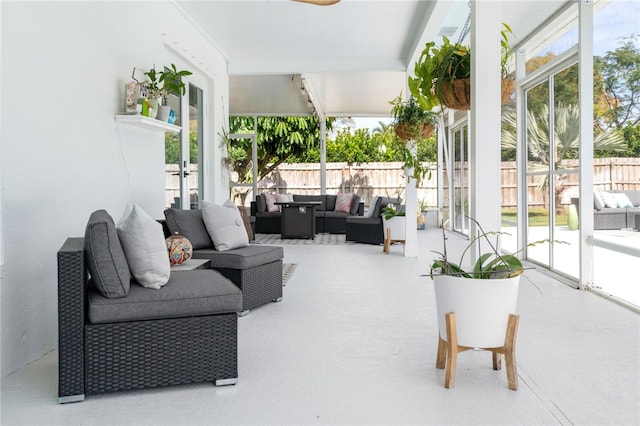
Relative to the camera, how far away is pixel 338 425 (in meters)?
2.19

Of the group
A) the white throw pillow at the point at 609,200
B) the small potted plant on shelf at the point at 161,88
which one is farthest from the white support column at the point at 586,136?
the small potted plant on shelf at the point at 161,88

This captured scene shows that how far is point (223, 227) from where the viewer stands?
443 centimetres

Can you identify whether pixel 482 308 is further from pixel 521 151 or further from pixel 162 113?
pixel 521 151

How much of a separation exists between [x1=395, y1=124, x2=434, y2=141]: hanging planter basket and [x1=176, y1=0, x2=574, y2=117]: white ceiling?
4.08ft

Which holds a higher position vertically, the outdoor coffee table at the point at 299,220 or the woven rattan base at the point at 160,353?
the outdoor coffee table at the point at 299,220

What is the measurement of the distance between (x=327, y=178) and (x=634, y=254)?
423 inches

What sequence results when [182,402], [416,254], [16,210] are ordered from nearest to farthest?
[182,402] < [16,210] < [416,254]

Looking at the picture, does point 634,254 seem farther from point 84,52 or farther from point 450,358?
point 84,52

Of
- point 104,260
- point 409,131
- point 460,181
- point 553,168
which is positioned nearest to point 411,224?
point 409,131

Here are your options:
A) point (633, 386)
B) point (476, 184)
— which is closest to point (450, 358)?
point (633, 386)

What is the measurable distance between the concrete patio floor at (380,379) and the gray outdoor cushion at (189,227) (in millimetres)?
751

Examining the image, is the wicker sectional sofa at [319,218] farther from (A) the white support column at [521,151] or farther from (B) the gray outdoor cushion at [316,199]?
(A) the white support column at [521,151]

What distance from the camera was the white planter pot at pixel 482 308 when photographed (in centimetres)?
256

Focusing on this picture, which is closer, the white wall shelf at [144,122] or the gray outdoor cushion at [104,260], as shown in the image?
the gray outdoor cushion at [104,260]
